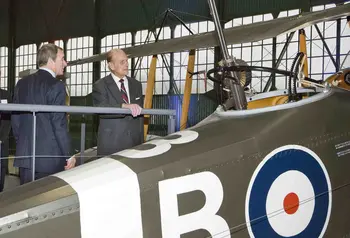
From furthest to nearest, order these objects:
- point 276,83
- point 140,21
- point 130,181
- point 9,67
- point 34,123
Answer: point 9,67 < point 140,21 < point 276,83 < point 34,123 < point 130,181

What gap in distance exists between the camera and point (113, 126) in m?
3.42

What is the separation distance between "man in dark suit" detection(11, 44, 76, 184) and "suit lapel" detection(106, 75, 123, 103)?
0.49 metres

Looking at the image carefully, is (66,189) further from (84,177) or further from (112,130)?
(112,130)

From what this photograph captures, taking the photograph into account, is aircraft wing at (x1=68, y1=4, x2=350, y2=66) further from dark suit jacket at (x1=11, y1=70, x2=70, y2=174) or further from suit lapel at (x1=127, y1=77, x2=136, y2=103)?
dark suit jacket at (x1=11, y1=70, x2=70, y2=174)

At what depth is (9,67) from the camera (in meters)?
30.3

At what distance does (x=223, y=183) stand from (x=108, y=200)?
608mm

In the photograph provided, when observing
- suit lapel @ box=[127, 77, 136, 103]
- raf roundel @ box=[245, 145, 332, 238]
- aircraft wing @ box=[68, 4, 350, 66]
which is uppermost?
aircraft wing @ box=[68, 4, 350, 66]

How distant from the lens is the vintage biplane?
1.71 m

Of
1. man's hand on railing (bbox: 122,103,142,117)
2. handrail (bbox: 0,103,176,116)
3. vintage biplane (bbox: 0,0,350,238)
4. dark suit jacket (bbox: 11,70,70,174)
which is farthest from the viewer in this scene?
man's hand on railing (bbox: 122,103,142,117)

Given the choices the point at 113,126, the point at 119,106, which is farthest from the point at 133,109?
the point at 113,126

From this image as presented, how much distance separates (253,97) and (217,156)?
125 cm

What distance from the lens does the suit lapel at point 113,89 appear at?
3488mm

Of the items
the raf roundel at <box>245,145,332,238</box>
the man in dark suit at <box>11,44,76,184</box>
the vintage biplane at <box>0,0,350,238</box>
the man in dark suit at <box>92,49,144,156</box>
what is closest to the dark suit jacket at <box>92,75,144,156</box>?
the man in dark suit at <box>92,49,144,156</box>

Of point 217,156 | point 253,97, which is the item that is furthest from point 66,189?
point 253,97
